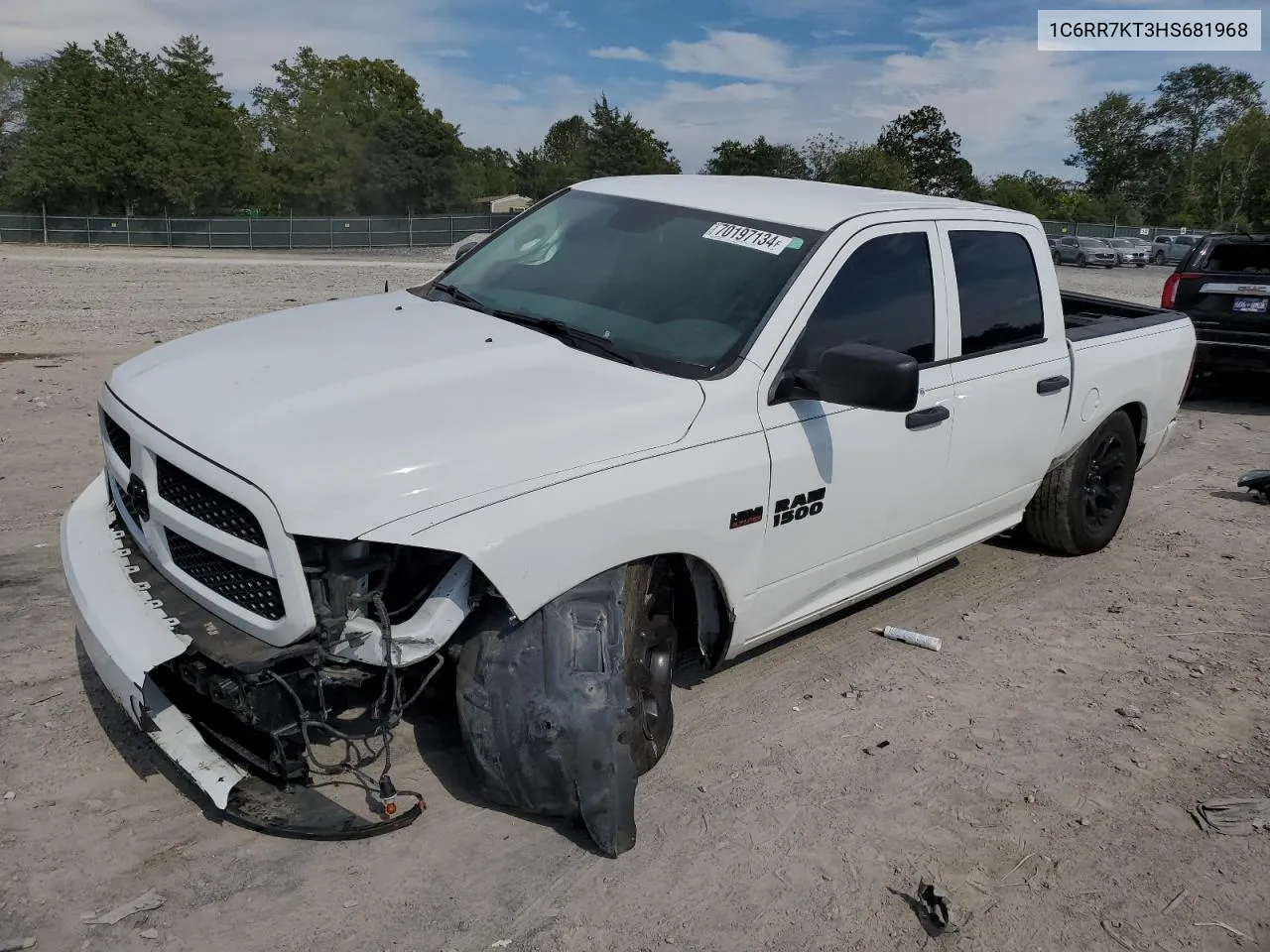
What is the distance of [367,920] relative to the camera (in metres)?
2.92

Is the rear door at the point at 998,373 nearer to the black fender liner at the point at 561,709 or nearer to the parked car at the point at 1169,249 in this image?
the black fender liner at the point at 561,709

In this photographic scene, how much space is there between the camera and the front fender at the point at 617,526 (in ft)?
9.57

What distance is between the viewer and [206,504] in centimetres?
304

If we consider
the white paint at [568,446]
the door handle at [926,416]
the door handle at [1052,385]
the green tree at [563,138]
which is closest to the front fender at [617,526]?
the white paint at [568,446]

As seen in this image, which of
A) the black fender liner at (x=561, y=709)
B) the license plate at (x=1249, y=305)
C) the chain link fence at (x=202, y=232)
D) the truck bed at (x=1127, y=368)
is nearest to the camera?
the black fender liner at (x=561, y=709)

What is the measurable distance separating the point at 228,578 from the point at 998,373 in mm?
3285

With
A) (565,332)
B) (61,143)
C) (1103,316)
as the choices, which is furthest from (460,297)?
(61,143)

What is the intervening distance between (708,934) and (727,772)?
0.84 meters

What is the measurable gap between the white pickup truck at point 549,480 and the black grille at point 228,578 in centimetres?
1

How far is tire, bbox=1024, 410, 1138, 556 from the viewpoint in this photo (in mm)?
5793

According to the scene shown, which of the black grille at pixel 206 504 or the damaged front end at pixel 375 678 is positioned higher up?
the black grille at pixel 206 504

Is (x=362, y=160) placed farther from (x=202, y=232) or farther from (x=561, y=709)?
(x=561, y=709)

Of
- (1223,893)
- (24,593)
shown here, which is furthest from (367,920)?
(24,593)

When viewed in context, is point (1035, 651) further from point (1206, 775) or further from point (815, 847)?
point (815, 847)
